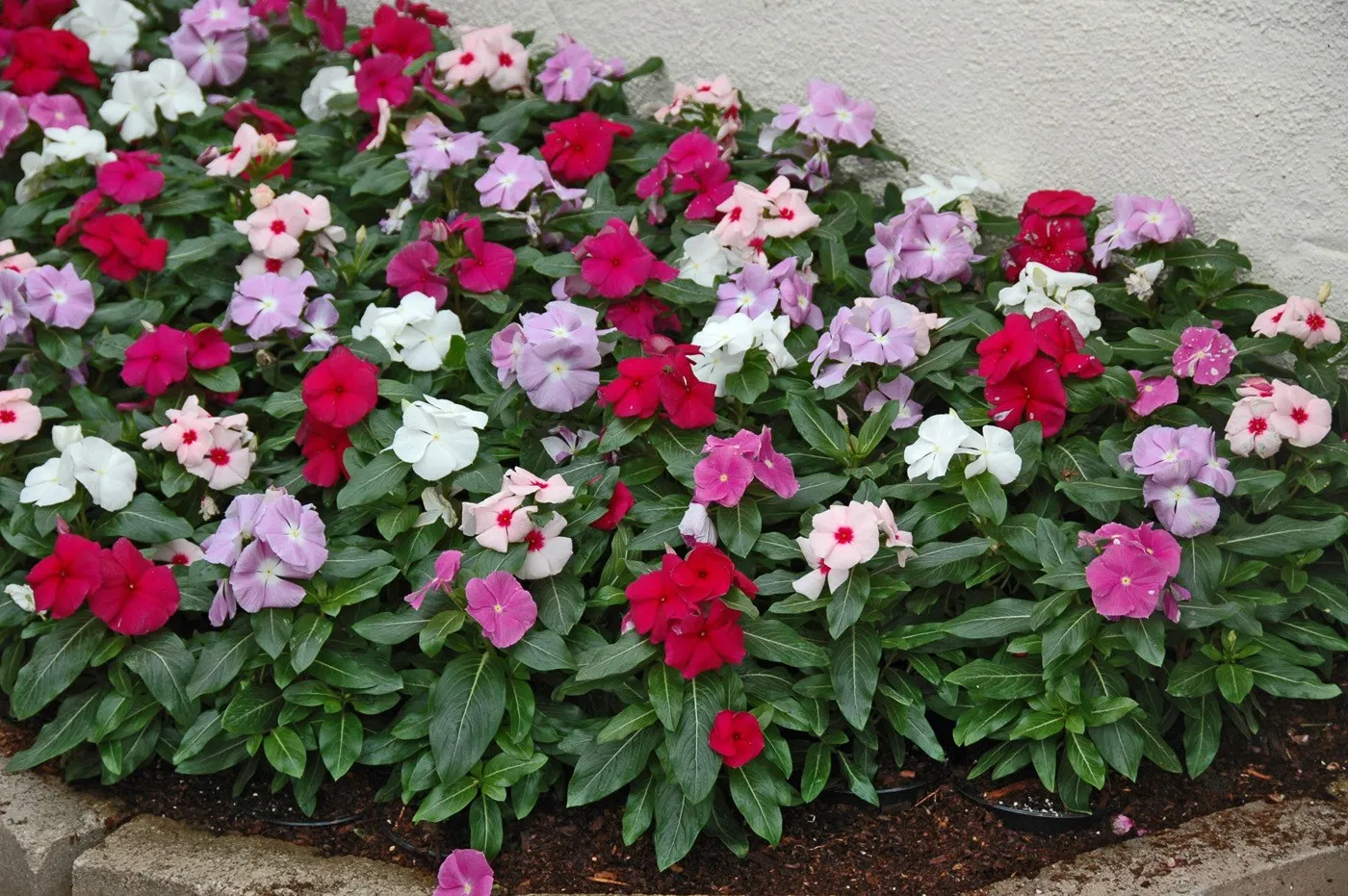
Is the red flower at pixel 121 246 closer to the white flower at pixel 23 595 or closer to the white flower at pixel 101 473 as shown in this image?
the white flower at pixel 101 473

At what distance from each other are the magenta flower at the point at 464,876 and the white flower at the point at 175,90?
270 centimetres

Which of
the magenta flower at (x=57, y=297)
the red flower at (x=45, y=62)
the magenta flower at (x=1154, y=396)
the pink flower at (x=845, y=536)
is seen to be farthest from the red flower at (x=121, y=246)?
the magenta flower at (x=1154, y=396)

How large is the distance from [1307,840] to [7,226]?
141 inches

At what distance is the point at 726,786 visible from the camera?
2703mm

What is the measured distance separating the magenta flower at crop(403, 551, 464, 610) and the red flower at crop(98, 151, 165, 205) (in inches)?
66.7

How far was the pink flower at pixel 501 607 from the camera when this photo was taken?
2561mm

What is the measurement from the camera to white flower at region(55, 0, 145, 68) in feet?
14.4

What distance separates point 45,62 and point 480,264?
1890mm

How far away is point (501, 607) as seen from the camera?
8.47ft

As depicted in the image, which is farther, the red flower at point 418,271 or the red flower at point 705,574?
the red flower at point 418,271

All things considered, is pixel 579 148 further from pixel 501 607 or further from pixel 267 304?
pixel 501 607

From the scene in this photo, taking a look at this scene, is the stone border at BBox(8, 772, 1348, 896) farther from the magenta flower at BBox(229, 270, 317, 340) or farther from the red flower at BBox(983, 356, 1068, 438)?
the magenta flower at BBox(229, 270, 317, 340)

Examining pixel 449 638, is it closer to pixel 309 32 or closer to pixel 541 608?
pixel 541 608

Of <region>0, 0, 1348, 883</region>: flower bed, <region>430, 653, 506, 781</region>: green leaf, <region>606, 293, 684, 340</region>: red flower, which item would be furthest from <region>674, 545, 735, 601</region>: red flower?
<region>606, 293, 684, 340</region>: red flower
